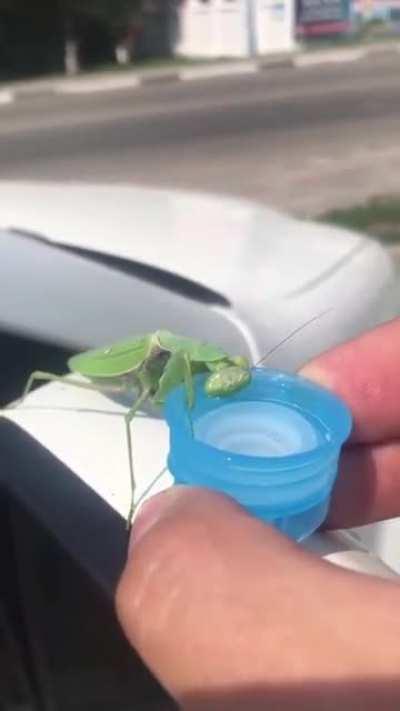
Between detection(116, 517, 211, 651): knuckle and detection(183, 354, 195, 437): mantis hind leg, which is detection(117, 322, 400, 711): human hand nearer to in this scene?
detection(116, 517, 211, 651): knuckle

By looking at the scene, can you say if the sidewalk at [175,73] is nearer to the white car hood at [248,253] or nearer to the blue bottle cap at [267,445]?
the white car hood at [248,253]

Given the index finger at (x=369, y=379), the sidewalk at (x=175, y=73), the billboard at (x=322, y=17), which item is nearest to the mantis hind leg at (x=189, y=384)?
the index finger at (x=369, y=379)

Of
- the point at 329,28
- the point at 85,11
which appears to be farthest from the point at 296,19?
the point at 85,11

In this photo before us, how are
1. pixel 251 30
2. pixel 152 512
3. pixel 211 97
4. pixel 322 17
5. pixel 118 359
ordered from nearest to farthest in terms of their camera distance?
pixel 152 512 < pixel 118 359 < pixel 211 97 < pixel 251 30 < pixel 322 17

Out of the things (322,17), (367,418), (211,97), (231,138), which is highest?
(367,418)

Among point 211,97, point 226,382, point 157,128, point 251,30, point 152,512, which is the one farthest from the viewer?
point 251,30

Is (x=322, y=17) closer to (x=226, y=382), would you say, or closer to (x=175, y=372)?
(x=175, y=372)

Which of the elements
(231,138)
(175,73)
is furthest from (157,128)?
(175,73)

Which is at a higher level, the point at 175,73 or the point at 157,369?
the point at 157,369
